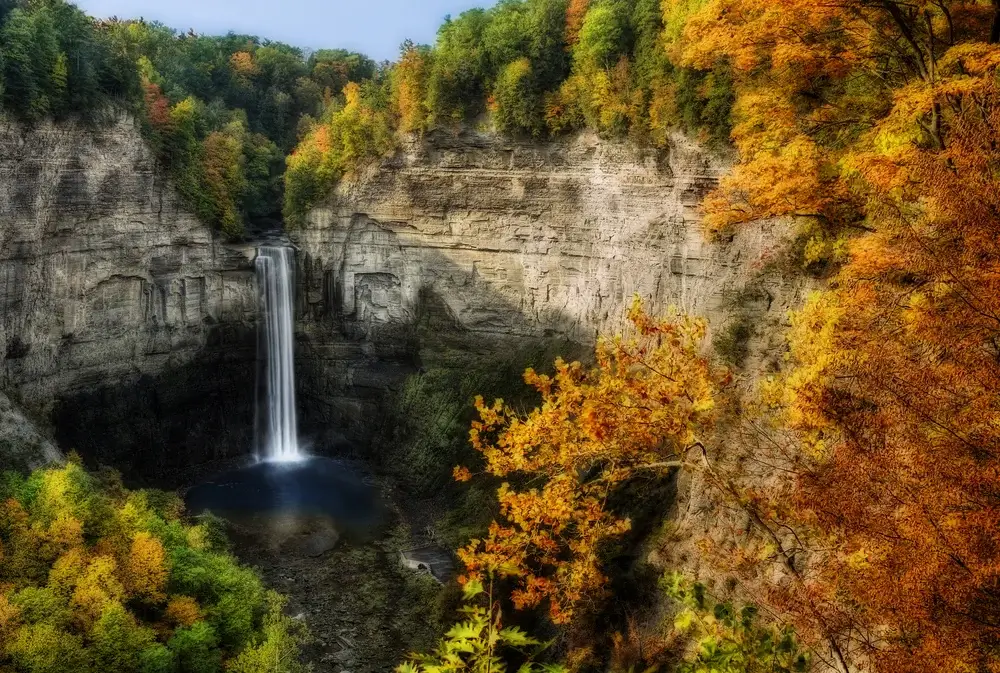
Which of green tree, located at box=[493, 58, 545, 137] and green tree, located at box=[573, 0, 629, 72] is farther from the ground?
green tree, located at box=[573, 0, 629, 72]

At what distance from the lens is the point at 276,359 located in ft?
119

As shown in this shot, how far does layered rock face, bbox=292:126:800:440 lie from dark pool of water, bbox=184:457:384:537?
402cm

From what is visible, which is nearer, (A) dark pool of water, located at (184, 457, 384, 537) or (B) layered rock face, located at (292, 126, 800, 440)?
(B) layered rock face, located at (292, 126, 800, 440)

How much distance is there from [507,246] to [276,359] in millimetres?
14298

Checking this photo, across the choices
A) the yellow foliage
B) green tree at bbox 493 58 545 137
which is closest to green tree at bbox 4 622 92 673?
the yellow foliage

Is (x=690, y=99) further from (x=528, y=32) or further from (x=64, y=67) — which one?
(x=64, y=67)

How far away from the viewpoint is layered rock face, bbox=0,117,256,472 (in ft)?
86.1

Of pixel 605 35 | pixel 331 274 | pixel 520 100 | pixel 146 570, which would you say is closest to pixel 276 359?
pixel 331 274

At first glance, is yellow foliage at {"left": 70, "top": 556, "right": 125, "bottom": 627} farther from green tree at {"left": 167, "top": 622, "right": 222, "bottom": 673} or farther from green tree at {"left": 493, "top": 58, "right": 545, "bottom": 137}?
green tree at {"left": 493, "top": 58, "right": 545, "bottom": 137}

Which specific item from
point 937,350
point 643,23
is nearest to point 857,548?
point 937,350

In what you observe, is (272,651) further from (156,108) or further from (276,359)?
(156,108)

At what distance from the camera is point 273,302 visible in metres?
35.9

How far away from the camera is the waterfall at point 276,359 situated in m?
35.7

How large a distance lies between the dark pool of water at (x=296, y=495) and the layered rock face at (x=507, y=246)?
4.02 meters
